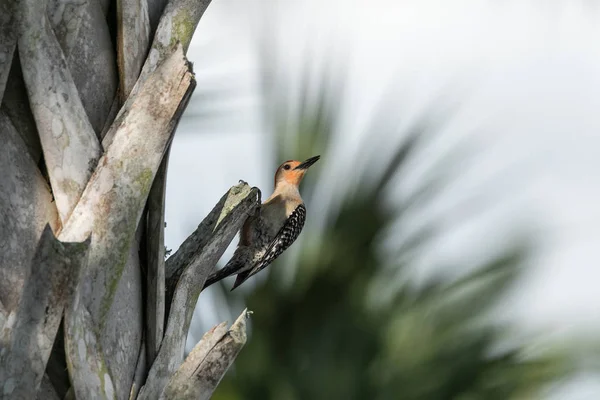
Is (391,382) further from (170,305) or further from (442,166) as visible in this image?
(170,305)

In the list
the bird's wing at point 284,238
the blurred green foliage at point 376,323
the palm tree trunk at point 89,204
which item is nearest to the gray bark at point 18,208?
the palm tree trunk at point 89,204

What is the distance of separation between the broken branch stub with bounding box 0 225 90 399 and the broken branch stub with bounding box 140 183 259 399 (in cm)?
20

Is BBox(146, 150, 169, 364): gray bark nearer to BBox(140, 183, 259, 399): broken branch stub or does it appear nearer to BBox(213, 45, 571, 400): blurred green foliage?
BBox(140, 183, 259, 399): broken branch stub

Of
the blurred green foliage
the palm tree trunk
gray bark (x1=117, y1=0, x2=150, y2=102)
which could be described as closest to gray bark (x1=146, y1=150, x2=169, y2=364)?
the palm tree trunk

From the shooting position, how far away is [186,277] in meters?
1.31

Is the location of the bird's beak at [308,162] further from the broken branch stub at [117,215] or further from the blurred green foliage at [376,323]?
the broken branch stub at [117,215]

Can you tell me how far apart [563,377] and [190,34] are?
2099 millimetres

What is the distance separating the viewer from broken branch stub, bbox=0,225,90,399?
0.99 metres

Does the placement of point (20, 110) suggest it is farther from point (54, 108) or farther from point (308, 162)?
point (308, 162)

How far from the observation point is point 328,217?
3.25 meters

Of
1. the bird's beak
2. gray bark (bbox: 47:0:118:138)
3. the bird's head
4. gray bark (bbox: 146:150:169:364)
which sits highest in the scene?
the bird's head

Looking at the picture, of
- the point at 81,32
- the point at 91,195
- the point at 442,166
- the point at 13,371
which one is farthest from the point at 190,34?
the point at 442,166

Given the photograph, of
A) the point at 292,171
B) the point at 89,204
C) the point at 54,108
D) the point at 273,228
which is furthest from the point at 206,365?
the point at 273,228

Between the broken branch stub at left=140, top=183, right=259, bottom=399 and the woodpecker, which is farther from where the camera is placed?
the woodpecker
